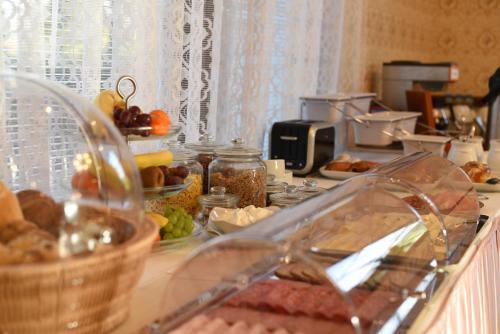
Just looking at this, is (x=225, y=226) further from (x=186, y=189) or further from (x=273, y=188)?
(x=273, y=188)

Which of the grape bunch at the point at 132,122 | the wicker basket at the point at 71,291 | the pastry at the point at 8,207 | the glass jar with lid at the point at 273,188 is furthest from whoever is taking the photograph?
the glass jar with lid at the point at 273,188

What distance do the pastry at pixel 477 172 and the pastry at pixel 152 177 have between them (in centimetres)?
128

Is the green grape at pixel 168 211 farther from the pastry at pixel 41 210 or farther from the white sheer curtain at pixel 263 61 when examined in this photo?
the white sheer curtain at pixel 263 61

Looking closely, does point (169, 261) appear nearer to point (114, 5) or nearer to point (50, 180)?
point (50, 180)

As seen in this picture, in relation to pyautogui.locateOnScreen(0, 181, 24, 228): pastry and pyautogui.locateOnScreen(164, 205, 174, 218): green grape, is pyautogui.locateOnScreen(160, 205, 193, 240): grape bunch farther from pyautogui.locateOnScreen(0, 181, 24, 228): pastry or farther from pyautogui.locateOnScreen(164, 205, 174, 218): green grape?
pyautogui.locateOnScreen(0, 181, 24, 228): pastry

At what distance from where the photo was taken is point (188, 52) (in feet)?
7.27

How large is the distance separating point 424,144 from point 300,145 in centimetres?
51

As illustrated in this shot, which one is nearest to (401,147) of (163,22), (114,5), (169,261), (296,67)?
(296,67)

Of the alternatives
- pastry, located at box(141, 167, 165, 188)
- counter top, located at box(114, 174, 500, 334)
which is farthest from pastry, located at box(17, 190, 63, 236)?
pastry, located at box(141, 167, 165, 188)

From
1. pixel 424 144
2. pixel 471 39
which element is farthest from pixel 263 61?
pixel 471 39

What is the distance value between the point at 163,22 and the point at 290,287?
128cm

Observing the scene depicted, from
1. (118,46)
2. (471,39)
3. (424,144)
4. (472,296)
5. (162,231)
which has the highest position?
(471,39)

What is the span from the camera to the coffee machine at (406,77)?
13.1 ft

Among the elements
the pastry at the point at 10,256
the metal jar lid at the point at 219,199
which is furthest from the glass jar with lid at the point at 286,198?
the pastry at the point at 10,256
